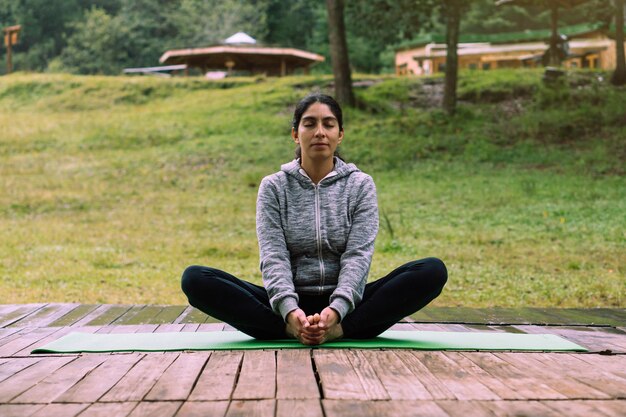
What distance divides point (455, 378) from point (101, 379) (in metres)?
1.17

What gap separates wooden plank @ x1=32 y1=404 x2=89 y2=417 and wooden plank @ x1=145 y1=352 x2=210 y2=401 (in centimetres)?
20

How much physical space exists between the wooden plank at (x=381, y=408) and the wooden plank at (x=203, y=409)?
0.93 feet

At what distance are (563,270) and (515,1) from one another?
13017mm

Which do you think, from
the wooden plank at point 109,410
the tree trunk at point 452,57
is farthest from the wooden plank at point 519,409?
the tree trunk at point 452,57

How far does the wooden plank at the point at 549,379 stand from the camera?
2256 mm

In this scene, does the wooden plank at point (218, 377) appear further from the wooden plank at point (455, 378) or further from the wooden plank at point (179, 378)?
the wooden plank at point (455, 378)

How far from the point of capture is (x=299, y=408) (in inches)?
81.2

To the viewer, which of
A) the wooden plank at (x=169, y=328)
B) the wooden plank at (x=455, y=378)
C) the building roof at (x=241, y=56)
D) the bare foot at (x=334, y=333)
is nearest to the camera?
the wooden plank at (x=455, y=378)

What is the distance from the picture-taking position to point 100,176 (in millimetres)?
13875

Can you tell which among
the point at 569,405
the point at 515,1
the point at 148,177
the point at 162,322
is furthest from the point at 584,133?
the point at 569,405

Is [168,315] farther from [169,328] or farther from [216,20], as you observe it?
[216,20]

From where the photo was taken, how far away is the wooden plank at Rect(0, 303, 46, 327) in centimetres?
417

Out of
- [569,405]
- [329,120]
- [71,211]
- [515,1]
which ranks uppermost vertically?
[515,1]

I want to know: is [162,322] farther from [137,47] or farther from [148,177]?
[137,47]
